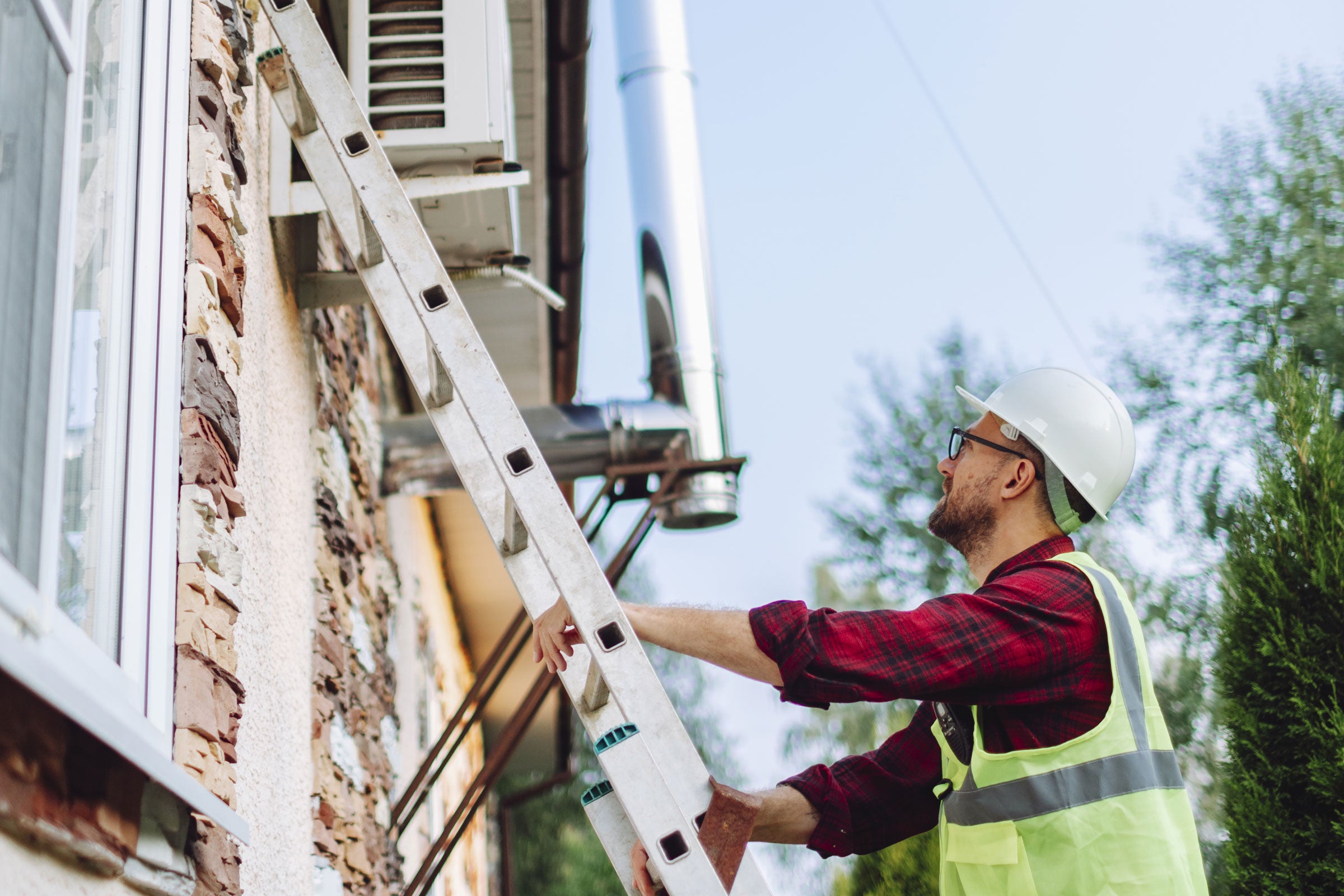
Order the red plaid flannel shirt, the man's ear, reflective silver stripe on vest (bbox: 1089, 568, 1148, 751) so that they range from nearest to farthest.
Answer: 1. the red plaid flannel shirt
2. reflective silver stripe on vest (bbox: 1089, 568, 1148, 751)
3. the man's ear

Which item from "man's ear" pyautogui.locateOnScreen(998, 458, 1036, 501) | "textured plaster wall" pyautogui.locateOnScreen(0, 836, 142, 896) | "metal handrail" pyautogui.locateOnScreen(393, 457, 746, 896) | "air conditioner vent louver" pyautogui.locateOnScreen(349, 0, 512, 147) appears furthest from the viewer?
"metal handrail" pyautogui.locateOnScreen(393, 457, 746, 896)

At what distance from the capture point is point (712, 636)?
6.66 ft

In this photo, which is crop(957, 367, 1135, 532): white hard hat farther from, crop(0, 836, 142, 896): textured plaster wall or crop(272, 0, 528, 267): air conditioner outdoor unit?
crop(0, 836, 142, 896): textured plaster wall

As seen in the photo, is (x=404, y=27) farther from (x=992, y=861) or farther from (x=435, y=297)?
(x=992, y=861)

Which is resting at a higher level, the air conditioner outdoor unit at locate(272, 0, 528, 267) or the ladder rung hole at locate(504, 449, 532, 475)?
the air conditioner outdoor unit at locate(272, 0, 528, 267)

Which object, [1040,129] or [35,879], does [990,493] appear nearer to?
[35,879]

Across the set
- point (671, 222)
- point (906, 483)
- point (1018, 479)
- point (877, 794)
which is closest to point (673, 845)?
point (877, 794)

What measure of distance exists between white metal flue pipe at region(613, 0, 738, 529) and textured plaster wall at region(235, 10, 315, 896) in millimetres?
2194

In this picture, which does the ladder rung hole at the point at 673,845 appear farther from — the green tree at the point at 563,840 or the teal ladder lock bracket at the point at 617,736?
the green tree at the point at 563,840

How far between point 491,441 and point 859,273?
31.9m

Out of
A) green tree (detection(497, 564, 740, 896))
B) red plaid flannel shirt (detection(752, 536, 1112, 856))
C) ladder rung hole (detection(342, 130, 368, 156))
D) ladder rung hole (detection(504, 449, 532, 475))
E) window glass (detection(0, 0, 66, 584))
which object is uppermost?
ladder rung hole (detection(342, 130, 368, 156))

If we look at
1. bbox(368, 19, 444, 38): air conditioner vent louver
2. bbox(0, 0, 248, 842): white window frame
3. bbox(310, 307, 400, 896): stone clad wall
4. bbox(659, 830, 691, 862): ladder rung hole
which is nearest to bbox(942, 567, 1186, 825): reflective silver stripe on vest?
bbox(659, 830, 691, 862): ladder rung hole

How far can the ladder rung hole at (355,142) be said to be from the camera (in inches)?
103

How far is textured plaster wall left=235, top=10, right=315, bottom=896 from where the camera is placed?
236 centimetres
